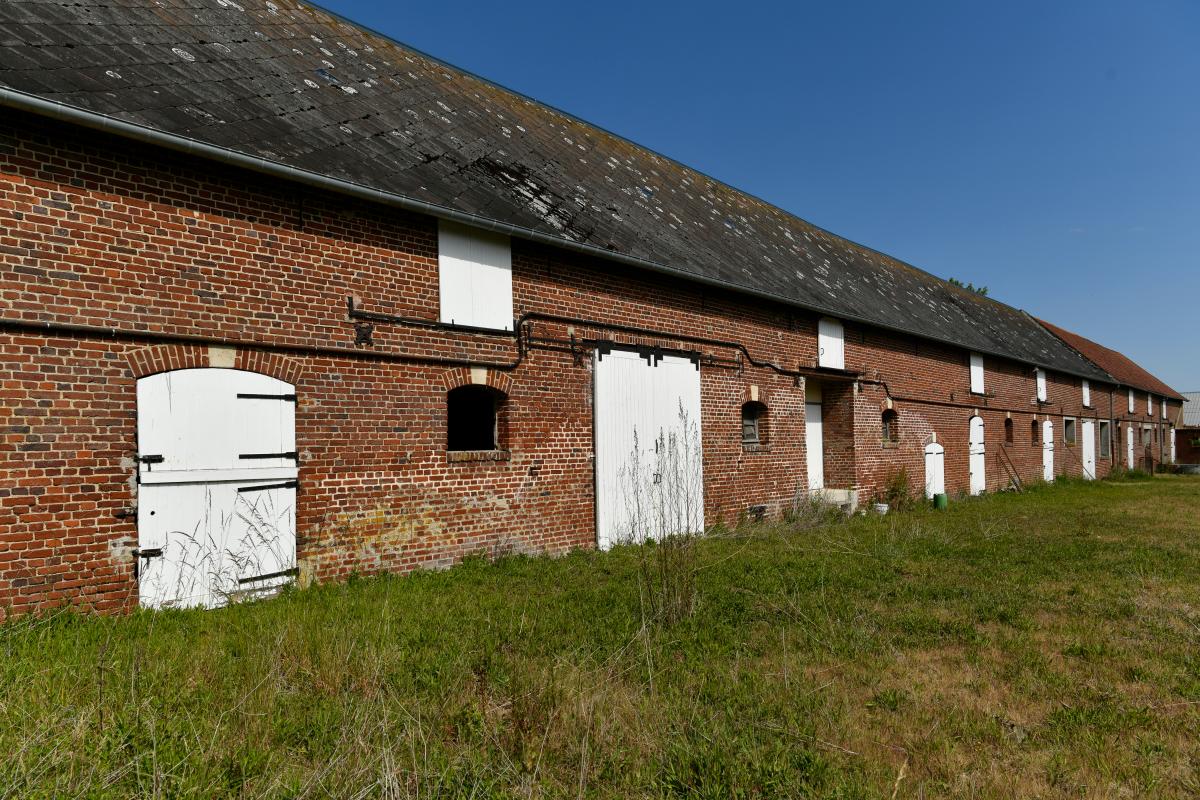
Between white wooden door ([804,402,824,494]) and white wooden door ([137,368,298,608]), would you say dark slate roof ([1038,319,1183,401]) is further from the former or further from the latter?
white wooden door ([137,368,298,608])

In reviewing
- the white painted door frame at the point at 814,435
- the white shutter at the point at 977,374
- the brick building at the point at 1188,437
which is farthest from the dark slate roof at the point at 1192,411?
the white painted door frame at the point at 814,435

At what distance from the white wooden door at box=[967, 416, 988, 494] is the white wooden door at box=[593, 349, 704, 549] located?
11.4 metres

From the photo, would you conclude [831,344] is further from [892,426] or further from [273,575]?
[273,575]

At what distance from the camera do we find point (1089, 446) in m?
26.0

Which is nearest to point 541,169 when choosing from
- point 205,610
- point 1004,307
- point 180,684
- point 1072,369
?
point 205,610

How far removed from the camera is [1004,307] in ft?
92.0

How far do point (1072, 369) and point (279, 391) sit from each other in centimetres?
2626

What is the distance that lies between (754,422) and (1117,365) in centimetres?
3132

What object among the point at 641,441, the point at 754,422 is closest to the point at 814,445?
the point at 754,422

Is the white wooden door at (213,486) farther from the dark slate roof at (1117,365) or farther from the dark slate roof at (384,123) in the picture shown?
the dark slate roof at (1117,365)

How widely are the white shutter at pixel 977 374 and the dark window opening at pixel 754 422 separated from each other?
31.7 ft

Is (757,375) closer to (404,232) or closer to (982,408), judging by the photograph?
(404,232)

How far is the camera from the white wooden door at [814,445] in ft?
43.8

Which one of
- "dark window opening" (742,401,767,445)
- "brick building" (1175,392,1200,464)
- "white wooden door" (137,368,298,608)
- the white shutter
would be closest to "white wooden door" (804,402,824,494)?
"dark window opening" (742,401,767,445)
